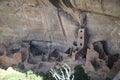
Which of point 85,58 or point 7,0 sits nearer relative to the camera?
point 85,58

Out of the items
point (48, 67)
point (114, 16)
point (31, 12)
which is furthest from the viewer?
point (31, 12)

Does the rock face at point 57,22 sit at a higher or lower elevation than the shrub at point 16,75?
higher

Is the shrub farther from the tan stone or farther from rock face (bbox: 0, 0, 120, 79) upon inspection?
rock face (bbox: 0, 0, 120, 79)

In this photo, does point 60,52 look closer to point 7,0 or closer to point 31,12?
point 31,12

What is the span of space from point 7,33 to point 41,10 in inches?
83.4

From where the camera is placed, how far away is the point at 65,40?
15.4 metres

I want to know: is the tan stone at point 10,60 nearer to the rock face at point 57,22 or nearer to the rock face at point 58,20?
the rock face at point 57,22

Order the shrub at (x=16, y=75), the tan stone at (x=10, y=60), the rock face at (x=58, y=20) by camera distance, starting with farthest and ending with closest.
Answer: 1. the tan stone at (x=10, y=60)
2. the shrub at (x=16, y=75)
3. the rock face at (x=58, y=20)

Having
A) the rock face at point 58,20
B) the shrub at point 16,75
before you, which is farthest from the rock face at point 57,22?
the shrub at point 16,75

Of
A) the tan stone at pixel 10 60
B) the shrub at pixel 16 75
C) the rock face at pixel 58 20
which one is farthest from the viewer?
the tan stone at pixel 10 60

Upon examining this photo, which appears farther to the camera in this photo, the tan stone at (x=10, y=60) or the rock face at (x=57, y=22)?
the tan stone at (x=10, y=60)

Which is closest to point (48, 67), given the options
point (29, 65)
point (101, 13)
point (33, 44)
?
point (29, 65)

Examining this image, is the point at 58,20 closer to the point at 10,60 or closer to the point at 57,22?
the point at 57,22

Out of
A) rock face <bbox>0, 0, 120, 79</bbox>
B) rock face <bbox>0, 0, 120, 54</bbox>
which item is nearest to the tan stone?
rock face <bbox>0, 0, 120, 79</bbox>
